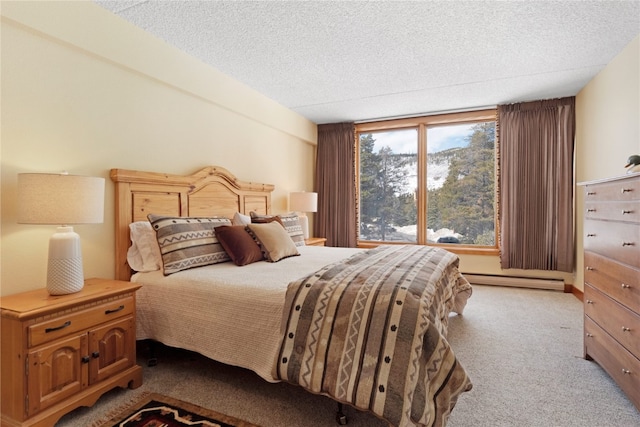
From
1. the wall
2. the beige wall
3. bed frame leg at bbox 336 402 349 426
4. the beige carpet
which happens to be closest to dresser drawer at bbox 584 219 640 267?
the beige carpet

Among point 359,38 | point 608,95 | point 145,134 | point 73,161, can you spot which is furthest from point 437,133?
point 73,161

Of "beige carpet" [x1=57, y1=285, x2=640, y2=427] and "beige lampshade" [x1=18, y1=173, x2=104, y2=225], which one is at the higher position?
"beige lampshade" [x1=18, y1=173, x2=104, y2=225]

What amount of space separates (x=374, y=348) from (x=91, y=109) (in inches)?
93.1

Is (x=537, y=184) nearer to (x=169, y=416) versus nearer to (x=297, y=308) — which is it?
(x=297, y=308)

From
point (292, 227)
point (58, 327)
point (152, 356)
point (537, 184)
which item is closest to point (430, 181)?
point (537, 184)

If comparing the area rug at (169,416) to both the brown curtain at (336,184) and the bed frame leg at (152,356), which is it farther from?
the brown curtain at (336,184)

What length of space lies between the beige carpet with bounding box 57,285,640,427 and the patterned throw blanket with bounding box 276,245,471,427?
335mm

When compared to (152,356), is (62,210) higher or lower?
higher

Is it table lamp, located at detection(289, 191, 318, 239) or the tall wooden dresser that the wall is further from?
table lamp, located at detection(289, 191, 318, 239)

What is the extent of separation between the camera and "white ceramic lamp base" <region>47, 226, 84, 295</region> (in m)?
1.69

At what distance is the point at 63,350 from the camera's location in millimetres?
1581

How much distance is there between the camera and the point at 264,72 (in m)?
3.30

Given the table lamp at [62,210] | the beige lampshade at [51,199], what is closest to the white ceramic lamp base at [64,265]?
the table lamp at [62,210]

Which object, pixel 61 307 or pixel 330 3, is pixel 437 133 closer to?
pixel 330 3
